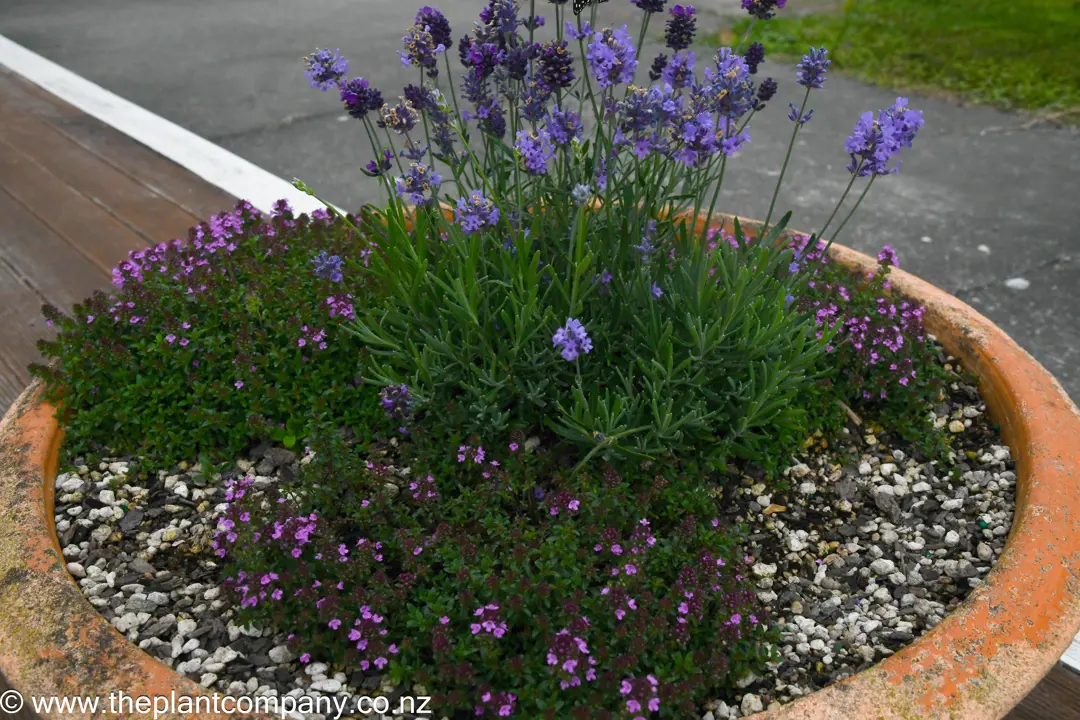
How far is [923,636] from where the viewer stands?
5.14ft

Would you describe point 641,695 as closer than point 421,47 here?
Yes

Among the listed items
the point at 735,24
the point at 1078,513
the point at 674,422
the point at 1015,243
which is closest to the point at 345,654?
the point at 674,422

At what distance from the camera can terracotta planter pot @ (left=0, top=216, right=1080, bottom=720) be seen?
1.46m

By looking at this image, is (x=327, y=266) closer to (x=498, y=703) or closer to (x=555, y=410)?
(x=555, y=410)

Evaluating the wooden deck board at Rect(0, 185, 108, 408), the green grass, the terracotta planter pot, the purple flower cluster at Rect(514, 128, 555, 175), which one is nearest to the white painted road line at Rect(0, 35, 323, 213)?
the wooden deck board at Rect(0, 185, 108, 408)

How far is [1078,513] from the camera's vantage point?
1.79 m

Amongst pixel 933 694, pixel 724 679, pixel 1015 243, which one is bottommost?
pixel 1015 243

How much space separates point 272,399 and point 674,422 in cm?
96

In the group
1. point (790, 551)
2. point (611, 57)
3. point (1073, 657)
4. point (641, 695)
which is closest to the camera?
point (641, 695)

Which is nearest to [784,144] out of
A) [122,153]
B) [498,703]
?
[122,153]

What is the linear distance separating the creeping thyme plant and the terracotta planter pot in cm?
22

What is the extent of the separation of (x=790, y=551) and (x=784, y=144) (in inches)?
147

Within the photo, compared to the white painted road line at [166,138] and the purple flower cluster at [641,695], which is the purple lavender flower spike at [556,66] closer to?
the purple flower cluster at [641,695]

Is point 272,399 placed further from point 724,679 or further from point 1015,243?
point 1015,243
